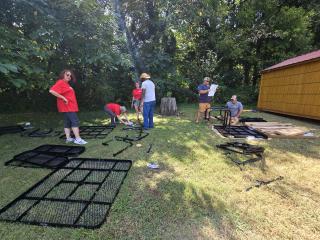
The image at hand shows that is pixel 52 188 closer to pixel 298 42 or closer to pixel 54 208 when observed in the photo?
pixel 54 208

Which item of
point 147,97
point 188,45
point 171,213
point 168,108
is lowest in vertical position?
point 171,213

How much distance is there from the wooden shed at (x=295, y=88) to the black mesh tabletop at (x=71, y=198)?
7.51m

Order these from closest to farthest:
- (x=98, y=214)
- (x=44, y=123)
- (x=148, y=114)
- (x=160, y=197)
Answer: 1. (x=98, y=214)
2. (x=160, y=197)
3. (x=148, y=114)
4. (x=44, y=123)

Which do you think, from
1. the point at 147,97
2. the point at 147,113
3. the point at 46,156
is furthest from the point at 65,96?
Answer: the point at 147,113

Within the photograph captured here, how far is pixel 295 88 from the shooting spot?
9.29 metres

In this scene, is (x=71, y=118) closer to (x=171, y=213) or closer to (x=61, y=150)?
(x=61, y=150)

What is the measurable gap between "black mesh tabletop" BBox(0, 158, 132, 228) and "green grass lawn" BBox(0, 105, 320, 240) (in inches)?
3.9

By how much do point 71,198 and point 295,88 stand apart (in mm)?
9382

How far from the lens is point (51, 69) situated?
26.4ft

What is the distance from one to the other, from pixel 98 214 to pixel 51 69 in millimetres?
6933

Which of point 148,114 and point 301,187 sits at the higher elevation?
point 148,114

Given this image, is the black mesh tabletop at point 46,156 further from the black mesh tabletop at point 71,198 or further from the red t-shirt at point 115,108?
the red t-shirt at point 115,108

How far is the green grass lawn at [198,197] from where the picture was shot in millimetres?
2223

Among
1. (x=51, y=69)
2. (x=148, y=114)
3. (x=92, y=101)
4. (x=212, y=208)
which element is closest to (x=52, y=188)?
(x=212, y=208)
